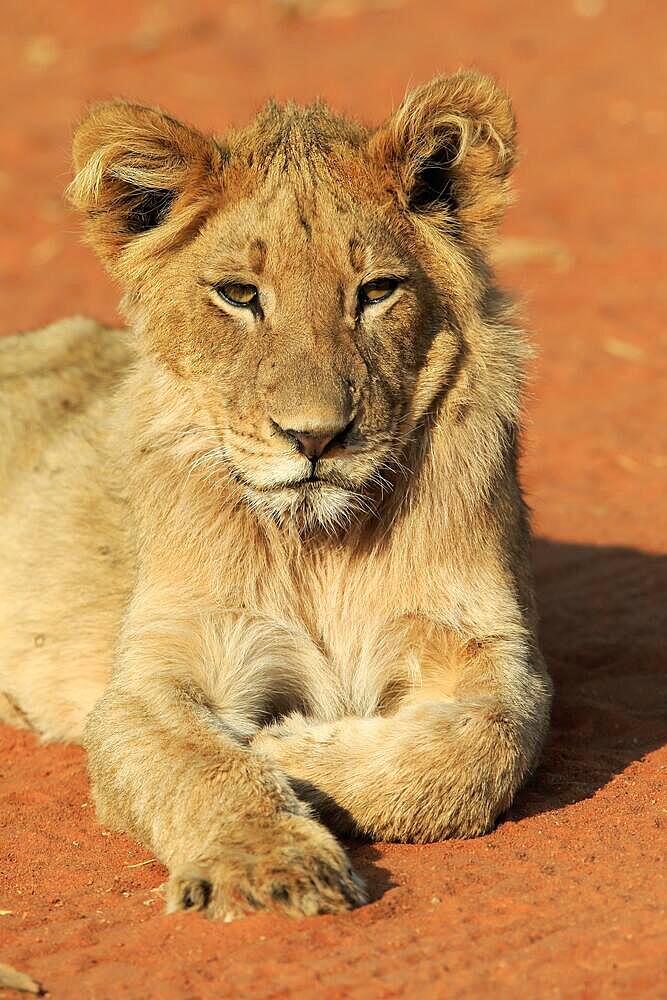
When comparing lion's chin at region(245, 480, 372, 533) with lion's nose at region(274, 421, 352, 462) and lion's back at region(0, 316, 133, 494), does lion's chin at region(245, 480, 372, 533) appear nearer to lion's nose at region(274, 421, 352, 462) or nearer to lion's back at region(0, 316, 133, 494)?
lion's nose at region(274, 421, 352, 462)

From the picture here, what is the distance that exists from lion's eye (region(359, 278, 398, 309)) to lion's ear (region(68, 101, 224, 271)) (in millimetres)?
605

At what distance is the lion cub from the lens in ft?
14.3

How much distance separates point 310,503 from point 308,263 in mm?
717

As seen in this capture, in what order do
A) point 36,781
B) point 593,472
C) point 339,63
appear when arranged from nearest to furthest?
point 36,781, point 593,472, point 339,63

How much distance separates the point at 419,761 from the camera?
4320 mm

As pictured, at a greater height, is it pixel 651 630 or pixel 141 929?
pixel 141 929

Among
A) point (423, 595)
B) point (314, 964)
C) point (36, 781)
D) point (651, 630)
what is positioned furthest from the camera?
point (651, 630)

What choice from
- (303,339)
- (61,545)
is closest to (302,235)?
(303,339)

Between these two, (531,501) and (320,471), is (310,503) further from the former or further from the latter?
(531,501)

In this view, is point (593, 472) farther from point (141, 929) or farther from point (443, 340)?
point (141, 929)

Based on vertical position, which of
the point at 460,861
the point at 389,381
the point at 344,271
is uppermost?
the point at 344,271

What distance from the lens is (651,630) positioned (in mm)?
6594

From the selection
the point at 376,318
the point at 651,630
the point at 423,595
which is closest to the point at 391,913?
the point at 423,595

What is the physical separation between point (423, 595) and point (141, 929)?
5.10ft
